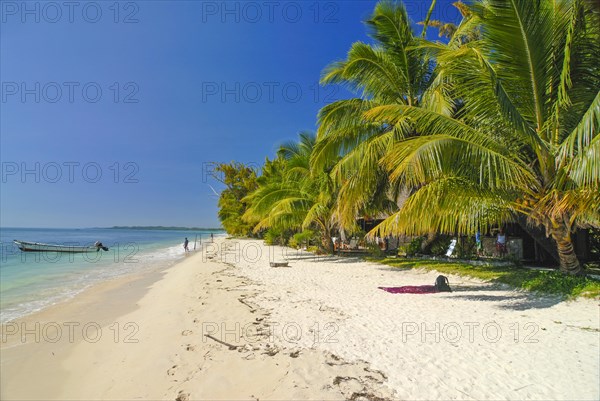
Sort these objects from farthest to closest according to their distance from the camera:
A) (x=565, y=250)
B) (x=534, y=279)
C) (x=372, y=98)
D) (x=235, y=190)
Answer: (x=235, y=190)
(x=372, y=98)
(x=534, y=279)
(x=565, y=250)

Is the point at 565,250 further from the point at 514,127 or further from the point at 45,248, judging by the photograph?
the point at 45,248

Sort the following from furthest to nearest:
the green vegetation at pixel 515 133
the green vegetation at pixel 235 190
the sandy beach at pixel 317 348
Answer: the green vegetation at pixel 235 190 < the green vegetation at pixel 515 133 < the sandy beach at pixel 317 348

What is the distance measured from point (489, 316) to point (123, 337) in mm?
6470

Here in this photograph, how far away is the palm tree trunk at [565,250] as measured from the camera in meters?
7.09

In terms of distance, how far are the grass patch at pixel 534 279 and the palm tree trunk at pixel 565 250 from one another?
231 millimetres

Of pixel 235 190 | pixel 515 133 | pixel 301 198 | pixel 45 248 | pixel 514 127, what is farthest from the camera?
pixel 235 190

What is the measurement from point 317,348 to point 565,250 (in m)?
6.22

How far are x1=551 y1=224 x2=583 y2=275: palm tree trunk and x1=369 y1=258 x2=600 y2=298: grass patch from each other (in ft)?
0.76

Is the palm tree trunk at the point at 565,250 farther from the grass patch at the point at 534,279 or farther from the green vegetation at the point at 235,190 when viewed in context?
the green vegetation at the point at 235,190

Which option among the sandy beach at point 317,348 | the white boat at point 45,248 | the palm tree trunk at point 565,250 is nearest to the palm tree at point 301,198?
the sandy beach at point 317,348

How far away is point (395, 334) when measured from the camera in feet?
17.1

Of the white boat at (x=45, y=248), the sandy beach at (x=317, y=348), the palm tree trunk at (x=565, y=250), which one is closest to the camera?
the sandy beach at (x=317, y=348)

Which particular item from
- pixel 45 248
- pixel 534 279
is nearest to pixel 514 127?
pixel 534 279

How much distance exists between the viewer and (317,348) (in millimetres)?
4781
